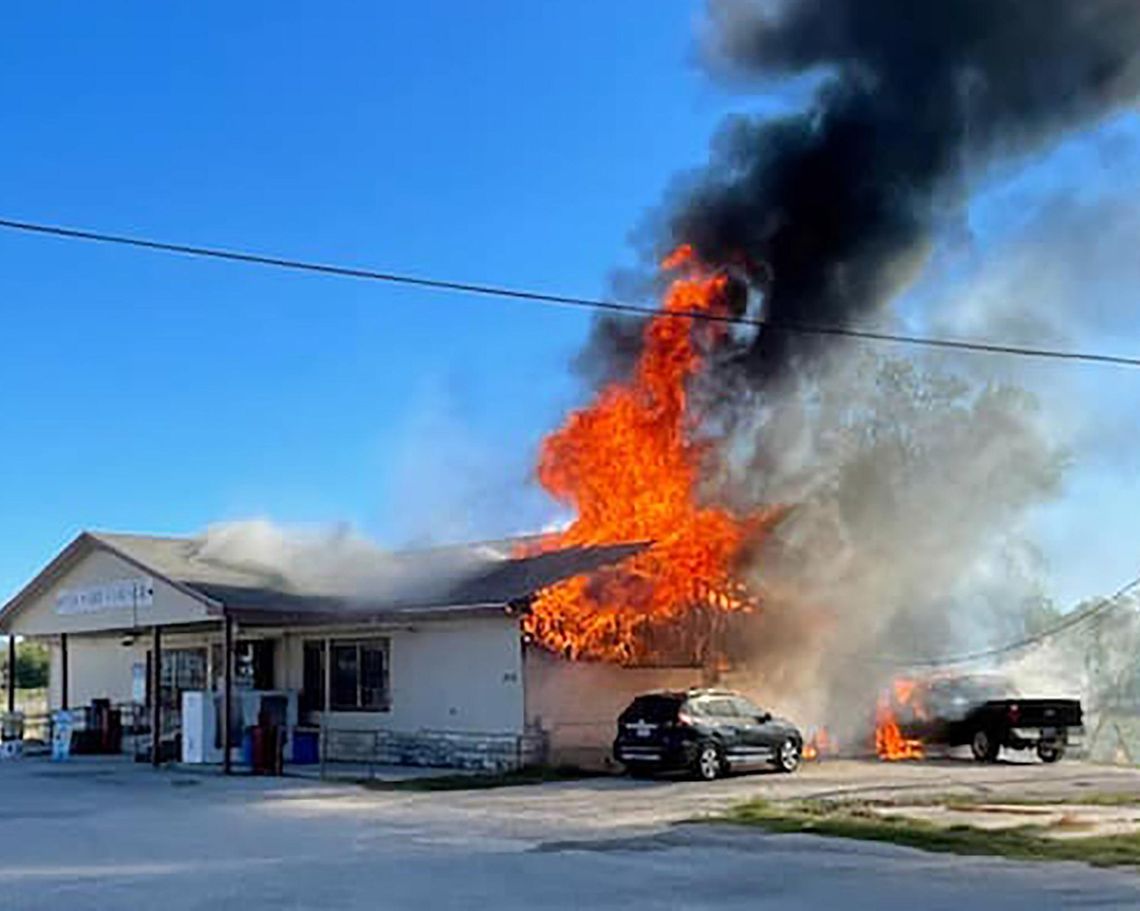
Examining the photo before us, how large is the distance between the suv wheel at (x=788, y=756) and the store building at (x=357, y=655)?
315 cm

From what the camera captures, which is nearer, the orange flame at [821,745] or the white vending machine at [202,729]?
the white vending machine at [202,729]

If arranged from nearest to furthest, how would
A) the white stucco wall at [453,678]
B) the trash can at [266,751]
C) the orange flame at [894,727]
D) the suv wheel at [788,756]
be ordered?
Answer: 1. the suv wheel at [788,756]
2. the white stucco wall at [453,678]
3. the trash can at [266,751]
4. the orange flame at [894,727]

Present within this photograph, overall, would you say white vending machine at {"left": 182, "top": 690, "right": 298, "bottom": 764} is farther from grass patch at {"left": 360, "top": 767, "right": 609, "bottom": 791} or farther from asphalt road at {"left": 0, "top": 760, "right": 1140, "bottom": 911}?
grass patch at {"left": 360, "top": 767, "right": 609, "bottom": 791}

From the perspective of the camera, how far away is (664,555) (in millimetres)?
26984

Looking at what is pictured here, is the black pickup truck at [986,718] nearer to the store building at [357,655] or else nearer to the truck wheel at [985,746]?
the truck wheel at [985,746]

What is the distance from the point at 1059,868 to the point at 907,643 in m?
23.7

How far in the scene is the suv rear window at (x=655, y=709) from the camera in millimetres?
24141

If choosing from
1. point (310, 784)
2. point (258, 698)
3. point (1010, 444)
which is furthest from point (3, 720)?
point (1010, 444)

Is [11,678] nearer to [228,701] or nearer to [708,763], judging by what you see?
[228,701]

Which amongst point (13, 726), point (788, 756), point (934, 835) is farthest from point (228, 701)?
point (934, 835)

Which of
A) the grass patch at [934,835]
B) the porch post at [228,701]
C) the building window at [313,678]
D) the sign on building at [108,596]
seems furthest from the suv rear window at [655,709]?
the sign on building at [108,596]

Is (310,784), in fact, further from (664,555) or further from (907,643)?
(907,643)

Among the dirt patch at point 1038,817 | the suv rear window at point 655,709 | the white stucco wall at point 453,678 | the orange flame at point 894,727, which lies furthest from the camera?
the orange flame at point 894,727

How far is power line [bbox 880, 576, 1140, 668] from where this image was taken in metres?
34.6
